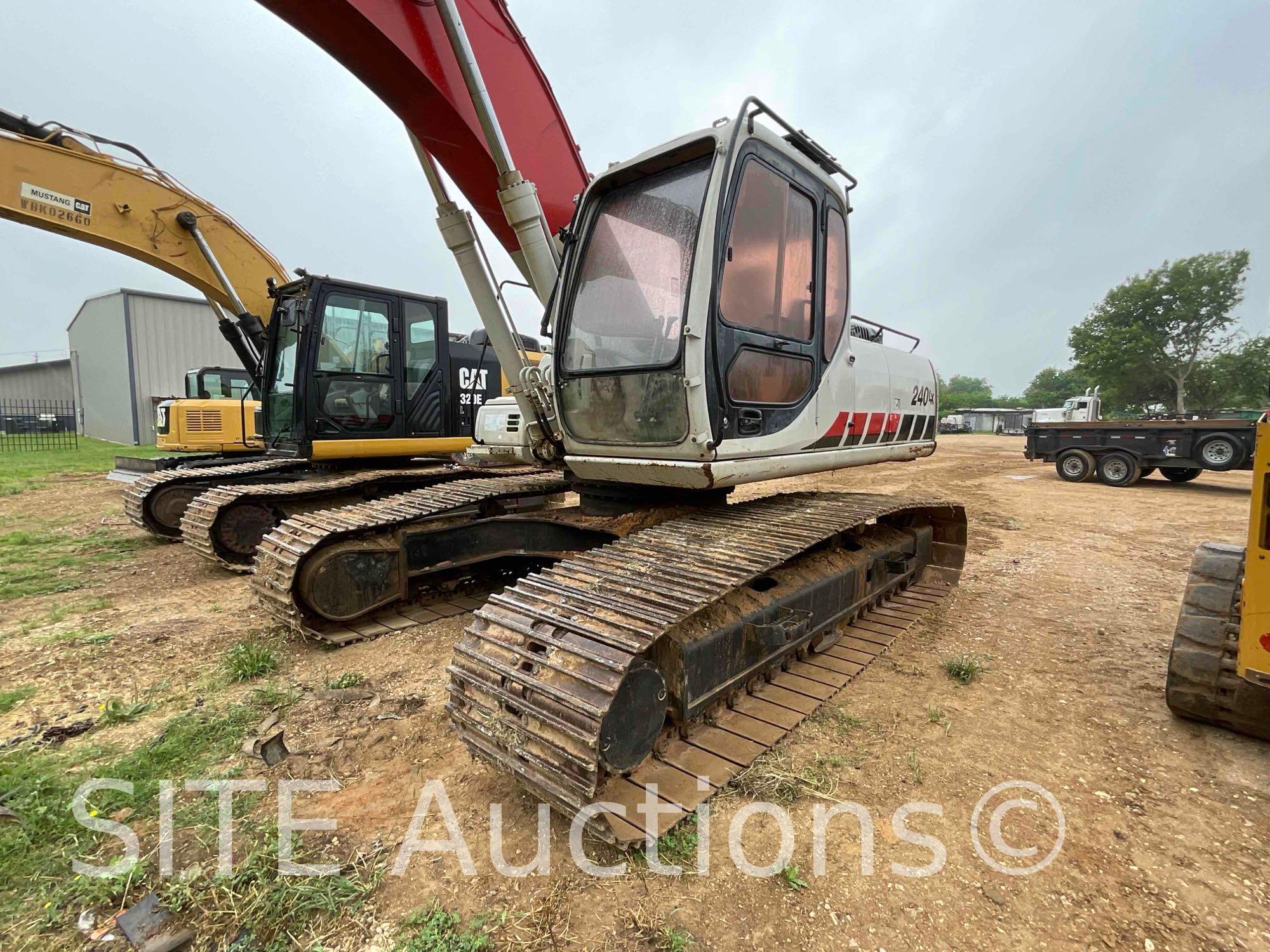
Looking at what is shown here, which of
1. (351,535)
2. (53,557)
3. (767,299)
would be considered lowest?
(53,557)

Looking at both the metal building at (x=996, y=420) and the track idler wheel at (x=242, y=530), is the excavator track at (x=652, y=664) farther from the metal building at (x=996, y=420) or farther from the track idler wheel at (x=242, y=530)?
the metal building at (x=996, y=420)

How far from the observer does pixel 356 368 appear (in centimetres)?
614

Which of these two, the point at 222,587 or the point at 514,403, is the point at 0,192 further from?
the point at 514,403

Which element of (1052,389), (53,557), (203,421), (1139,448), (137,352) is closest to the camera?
(53,557)

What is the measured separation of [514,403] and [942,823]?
3.47 metres

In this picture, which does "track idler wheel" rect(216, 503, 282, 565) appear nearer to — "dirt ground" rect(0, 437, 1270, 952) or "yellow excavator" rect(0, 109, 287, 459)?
"dirt ground" rect(0, 437, 1270, 952)

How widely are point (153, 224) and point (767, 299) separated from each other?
7444mm

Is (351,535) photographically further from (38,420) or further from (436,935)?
(38,420)

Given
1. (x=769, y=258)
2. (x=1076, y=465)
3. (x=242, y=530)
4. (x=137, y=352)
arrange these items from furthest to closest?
1. (x=137, y=352)
2. (x=1076, y=465)
3. (x=242, y=530)
4. (x=769, y=258)

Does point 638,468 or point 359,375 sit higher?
point 359,375

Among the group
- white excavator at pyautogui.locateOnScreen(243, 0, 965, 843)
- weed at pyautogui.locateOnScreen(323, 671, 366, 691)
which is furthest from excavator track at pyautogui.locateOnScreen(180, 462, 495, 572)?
weed at pyautogui.locateOnScreen(323, 671, 366, 691)

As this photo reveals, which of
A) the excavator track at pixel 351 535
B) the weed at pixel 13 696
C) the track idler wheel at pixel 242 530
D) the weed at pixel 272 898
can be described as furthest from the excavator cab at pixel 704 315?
the track idler wheel at pixel 242 530

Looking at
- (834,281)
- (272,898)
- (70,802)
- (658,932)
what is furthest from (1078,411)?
(70,802)

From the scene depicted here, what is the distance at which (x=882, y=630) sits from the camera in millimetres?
3885
